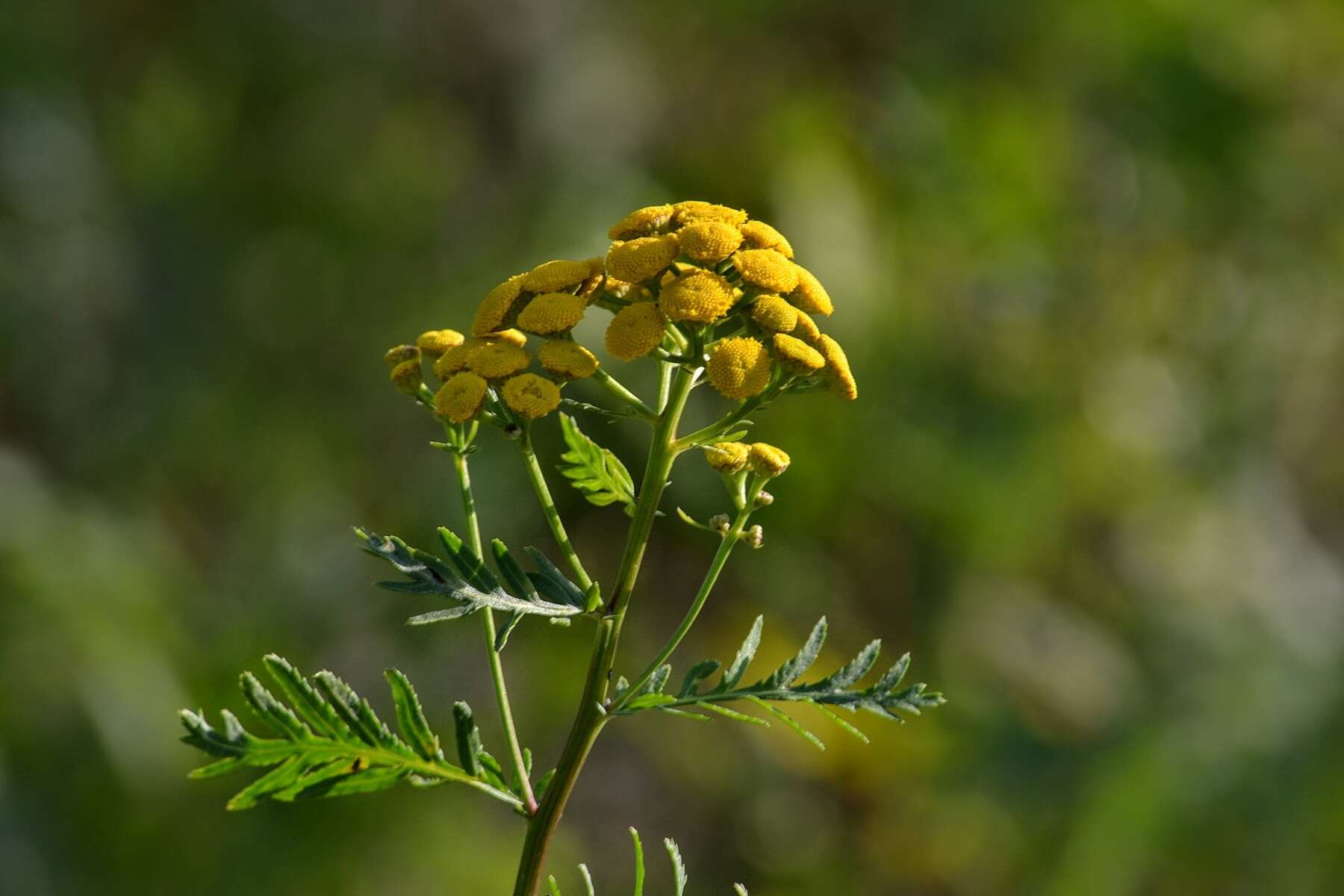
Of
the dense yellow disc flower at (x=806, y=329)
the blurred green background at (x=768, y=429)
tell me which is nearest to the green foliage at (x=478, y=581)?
the dense yellow disc flower at (x=806, y=329)

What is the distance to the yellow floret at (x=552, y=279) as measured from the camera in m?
0.84

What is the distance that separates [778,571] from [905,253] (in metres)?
1.11

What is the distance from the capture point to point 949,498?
4.38 metres

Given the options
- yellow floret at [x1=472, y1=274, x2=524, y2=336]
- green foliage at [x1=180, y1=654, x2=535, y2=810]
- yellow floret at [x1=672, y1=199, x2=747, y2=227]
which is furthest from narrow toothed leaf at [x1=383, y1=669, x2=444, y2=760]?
yellow floret at [x1=672, y1=199, x2=747, y2=227]

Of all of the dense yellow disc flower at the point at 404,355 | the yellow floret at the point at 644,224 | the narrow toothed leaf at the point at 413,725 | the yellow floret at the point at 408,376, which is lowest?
the narrow toothed leaf at the point at 413,725

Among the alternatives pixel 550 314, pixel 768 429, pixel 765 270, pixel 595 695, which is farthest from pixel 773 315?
pixel 768 429

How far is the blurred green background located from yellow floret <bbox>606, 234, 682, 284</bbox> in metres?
3.10

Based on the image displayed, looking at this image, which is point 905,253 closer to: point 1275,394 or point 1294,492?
point 1275,394

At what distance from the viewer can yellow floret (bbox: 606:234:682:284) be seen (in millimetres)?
814

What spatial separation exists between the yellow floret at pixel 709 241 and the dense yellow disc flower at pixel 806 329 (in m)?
0.07

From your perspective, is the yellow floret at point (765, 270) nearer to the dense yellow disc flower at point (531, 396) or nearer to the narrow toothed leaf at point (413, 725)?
the dense yellow disc flower at point (531, 396)

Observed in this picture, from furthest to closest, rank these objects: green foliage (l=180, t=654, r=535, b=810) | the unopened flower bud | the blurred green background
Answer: the blurred green background
the unopened flower bud
green foliage (l=180, t=654, r=535, b=810)

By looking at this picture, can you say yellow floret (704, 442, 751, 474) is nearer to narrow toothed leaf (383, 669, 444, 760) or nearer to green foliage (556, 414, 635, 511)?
green foliage (556, 414, 635, 511)

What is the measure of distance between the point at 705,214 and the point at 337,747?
1.20 ft
